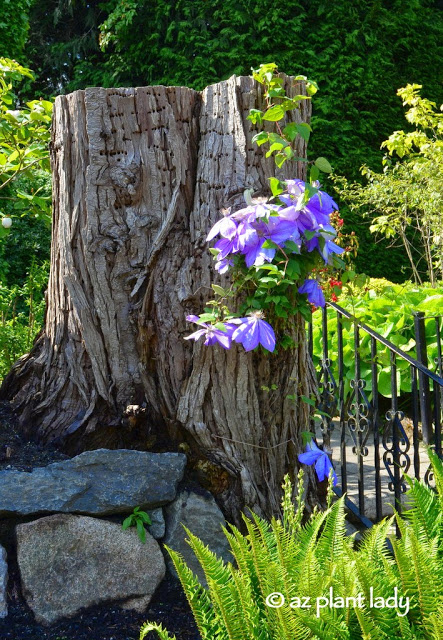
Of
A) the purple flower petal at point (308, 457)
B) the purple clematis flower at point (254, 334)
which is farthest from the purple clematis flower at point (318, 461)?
the purple clematis flower at point (254, 334)

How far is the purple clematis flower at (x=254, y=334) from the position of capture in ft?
7.72

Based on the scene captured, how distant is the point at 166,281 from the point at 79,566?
1.05m

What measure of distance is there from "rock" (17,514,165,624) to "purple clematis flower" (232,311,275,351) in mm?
745

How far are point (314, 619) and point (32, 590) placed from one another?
4.15 feet

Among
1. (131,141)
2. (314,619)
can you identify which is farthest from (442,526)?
(131,141)

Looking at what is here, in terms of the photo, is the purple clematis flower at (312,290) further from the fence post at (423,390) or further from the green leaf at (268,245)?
the fence post at (423,390)

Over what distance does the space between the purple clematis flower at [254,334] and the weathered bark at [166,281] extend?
0.74ft

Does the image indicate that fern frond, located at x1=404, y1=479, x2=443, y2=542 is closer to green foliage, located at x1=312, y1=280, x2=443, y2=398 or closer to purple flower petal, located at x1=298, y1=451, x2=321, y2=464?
purple flower petal, located at x1=298, y1=451, x2=321, y2=464

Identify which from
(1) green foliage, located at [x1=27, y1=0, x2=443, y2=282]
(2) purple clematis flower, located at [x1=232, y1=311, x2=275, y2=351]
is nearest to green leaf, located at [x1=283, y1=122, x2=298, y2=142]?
(2) purple clematis flower, located at [x1=232, y1=311, x2=275, y2=351]

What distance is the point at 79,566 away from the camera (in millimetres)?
2291

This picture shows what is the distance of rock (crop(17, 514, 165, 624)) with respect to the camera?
2244mm

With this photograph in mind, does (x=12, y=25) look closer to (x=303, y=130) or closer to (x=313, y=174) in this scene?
(x=303, y=130)

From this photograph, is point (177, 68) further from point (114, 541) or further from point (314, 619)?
point (314, 619)

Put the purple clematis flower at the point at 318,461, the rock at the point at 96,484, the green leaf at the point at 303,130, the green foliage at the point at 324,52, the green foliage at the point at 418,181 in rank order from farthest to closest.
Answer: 1. the green foliage at the point at 324,52
2. the green foliage at the point at 418,181
3. the purple clematis flower at the point at 318,461
4. the green leaf at the point at 303,130
5. the rock at the point at 96,484
